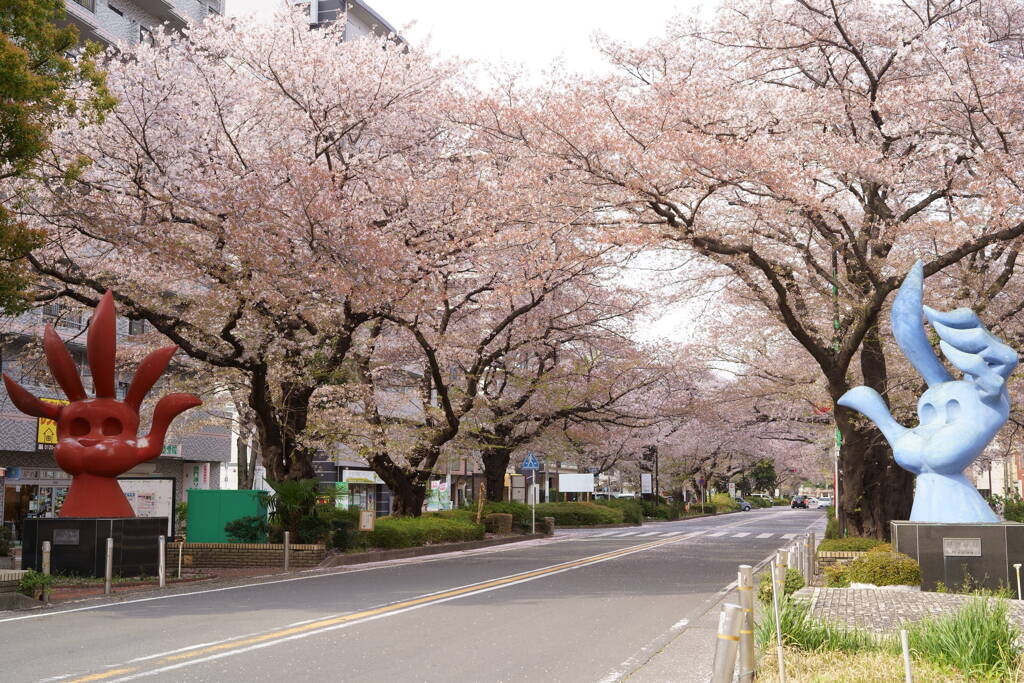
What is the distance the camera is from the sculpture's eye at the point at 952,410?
15.9 meters

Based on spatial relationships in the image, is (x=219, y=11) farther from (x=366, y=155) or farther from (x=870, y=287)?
(x=870, y=287)

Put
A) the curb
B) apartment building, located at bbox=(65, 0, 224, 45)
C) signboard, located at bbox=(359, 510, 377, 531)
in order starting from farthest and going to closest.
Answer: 1. apartment building, located at bbox=(65, 0, 224, 45)
2. signboard, located at bbox=(359, 510, 377, 531)
3. the curb

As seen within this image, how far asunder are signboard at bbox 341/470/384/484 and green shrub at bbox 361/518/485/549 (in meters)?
24.2

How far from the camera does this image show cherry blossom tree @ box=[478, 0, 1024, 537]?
17078mm

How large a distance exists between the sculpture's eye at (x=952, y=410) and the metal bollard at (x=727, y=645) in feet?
38.4

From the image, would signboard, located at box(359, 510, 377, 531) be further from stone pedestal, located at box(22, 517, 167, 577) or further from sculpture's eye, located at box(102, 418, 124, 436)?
sculpture's eye, located at box(102, 418, 124, 436)

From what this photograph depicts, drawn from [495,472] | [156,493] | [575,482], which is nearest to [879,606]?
[156,493]

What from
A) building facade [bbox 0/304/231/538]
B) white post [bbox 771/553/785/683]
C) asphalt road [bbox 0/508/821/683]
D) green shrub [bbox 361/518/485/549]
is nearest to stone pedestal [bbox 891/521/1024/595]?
asphalt road [bbox 0/508/821/683]

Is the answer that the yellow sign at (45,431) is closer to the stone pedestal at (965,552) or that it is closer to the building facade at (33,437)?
the building facade at (33,437)

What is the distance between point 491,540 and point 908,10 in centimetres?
2089

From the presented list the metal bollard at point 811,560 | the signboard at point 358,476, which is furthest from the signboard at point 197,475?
the metal bollard at point 811,560

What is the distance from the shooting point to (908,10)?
64.4 feet

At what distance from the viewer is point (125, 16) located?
42.6 metres

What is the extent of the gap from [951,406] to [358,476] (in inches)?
1761
